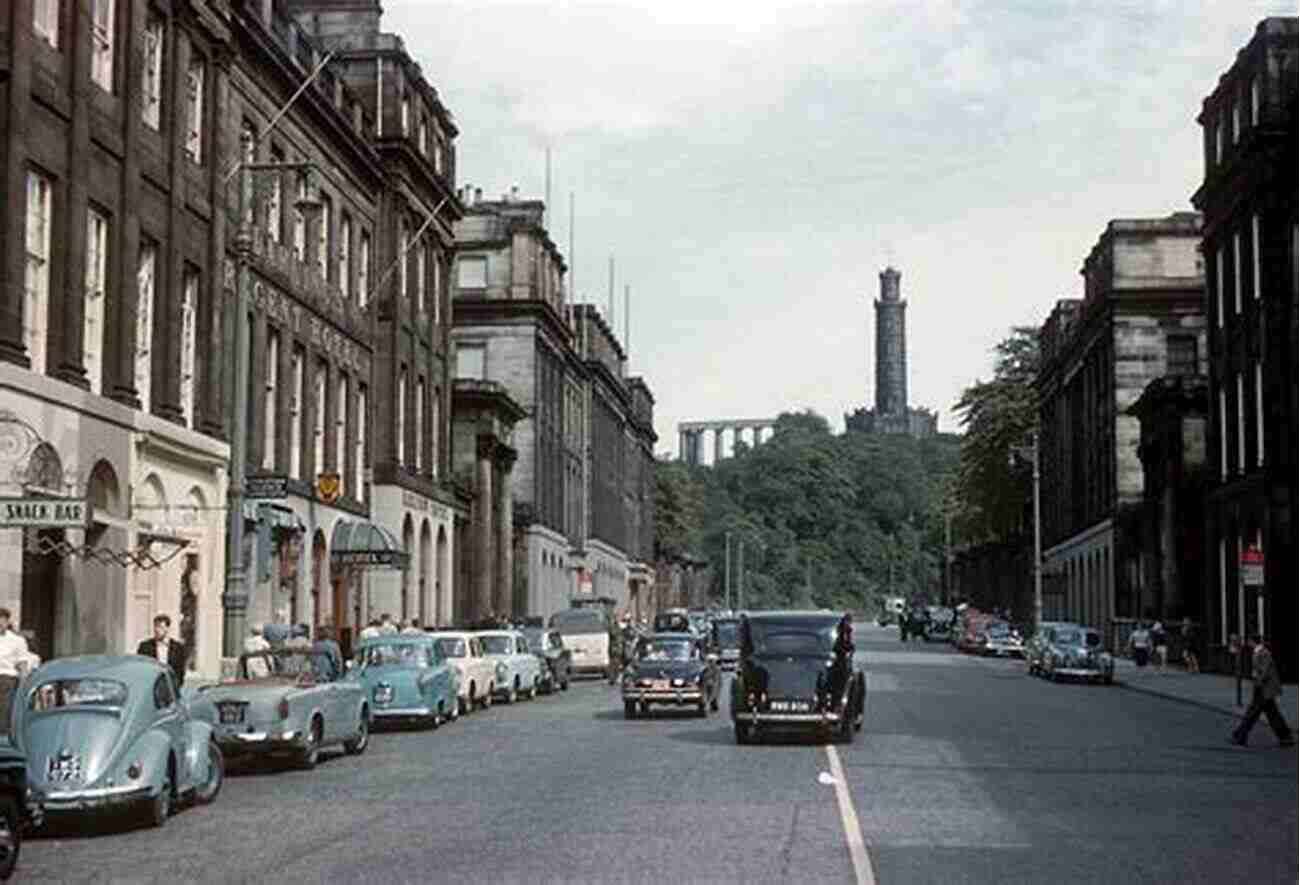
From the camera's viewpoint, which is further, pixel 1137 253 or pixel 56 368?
pixel 1137 253

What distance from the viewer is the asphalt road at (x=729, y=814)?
13672 mm

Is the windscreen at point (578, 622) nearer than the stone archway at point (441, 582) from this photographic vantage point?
Yes

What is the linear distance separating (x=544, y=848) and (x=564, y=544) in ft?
262

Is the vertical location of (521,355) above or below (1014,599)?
above

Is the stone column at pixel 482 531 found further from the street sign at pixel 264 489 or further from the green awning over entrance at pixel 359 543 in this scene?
the street sign at pixel 264 489

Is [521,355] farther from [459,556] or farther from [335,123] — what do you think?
[335,123]

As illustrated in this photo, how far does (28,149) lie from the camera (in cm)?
2902

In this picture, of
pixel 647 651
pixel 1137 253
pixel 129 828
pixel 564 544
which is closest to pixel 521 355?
pixel 564 544

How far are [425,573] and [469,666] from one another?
1065 inches

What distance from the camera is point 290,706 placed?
72.3 ft

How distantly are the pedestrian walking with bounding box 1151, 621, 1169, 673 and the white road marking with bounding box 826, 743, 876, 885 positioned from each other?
4230cm

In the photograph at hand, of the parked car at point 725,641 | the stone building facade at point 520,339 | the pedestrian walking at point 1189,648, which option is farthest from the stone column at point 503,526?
the pedestrian walking at point 1189,648

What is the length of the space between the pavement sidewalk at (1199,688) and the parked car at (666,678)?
9577 millimetres

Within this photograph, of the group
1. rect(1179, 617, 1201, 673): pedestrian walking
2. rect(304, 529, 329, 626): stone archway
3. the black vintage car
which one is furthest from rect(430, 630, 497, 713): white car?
rect(1179, 617, 1201, 673): pedestrian walking
